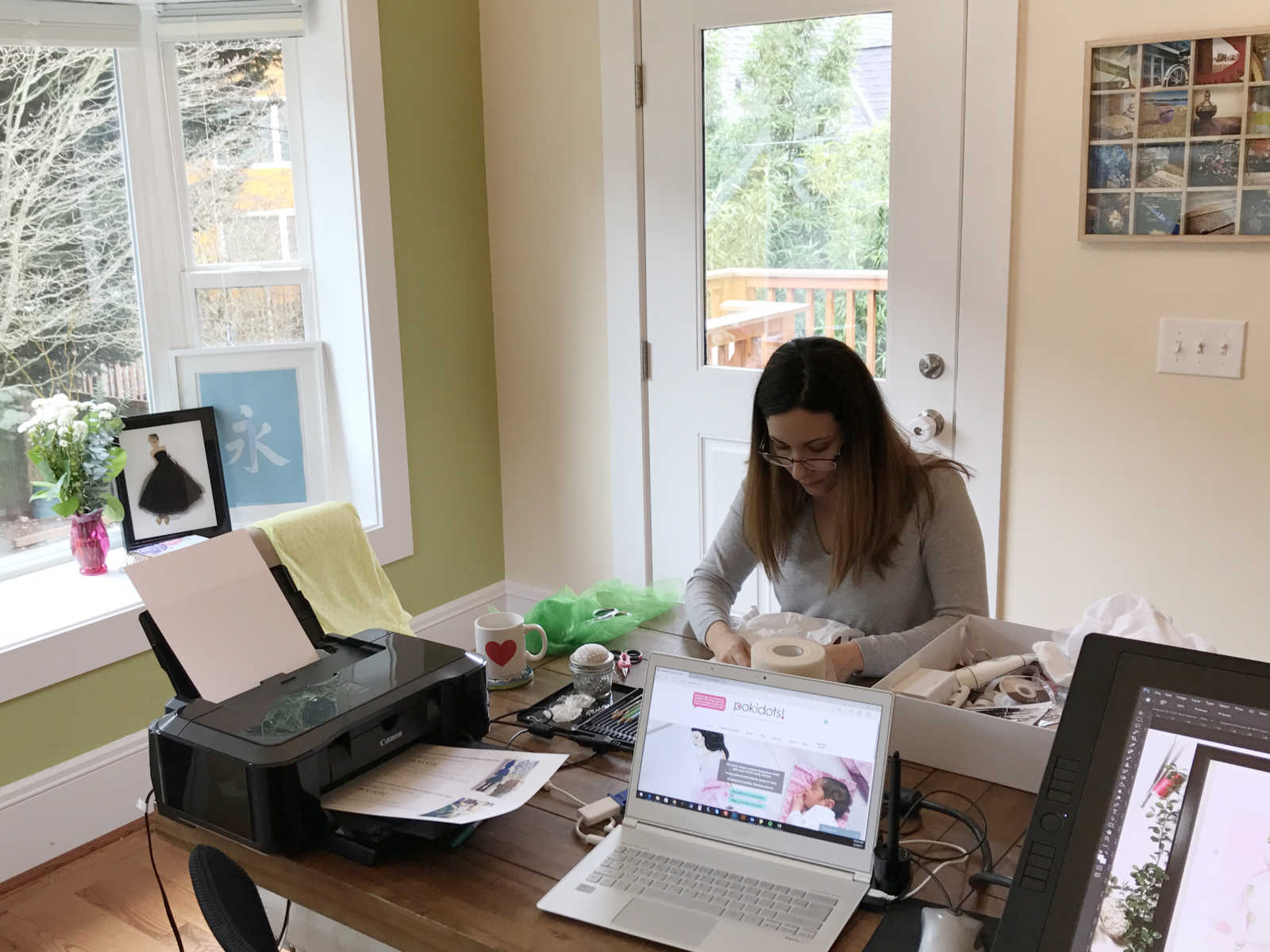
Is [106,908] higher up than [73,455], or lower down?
lower down

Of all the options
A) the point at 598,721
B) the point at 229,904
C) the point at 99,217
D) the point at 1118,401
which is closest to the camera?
the point at 229,904

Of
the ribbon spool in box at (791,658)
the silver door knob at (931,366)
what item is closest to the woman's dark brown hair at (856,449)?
the ribbon spool in box at (791,658)

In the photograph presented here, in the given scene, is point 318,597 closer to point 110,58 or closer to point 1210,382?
point 110,58

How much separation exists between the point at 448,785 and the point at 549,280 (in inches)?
89.0

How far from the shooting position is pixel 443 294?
343 centimetres

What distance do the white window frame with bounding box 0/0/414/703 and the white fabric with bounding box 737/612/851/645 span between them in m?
1.60

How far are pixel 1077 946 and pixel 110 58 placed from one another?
2.93m

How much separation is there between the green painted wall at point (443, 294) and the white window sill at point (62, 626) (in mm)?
801

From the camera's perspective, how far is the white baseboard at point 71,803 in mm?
2539

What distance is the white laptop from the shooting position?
1164 millimetres

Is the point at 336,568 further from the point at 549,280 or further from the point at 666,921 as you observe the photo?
the point at 666,921

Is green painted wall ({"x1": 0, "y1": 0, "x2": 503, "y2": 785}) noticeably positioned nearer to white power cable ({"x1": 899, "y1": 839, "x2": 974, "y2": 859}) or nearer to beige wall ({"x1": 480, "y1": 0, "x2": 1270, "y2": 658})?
beige wall ({"x1": 480, "y1": 0, "x2": 1270, "y2": 658})

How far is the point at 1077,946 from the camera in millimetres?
773

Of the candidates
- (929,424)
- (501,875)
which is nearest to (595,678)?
(501,875)
